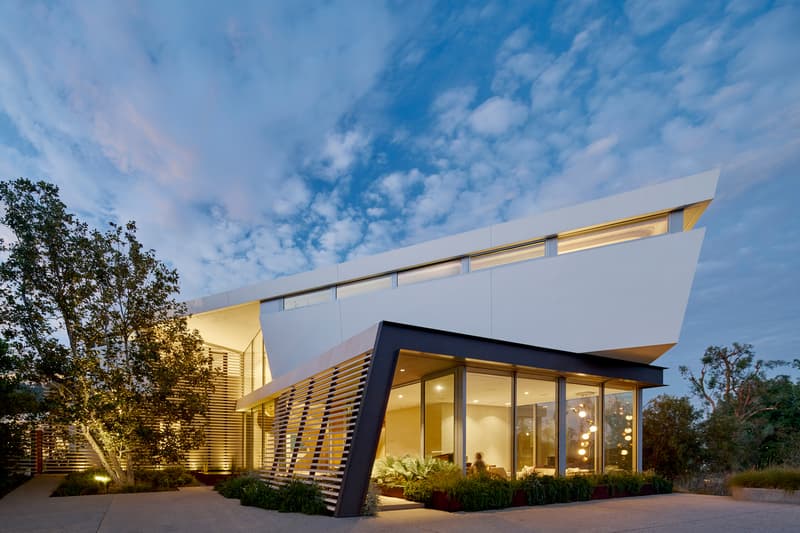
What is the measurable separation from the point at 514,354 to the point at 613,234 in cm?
426

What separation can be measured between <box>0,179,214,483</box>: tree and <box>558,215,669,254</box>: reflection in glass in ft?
36.8

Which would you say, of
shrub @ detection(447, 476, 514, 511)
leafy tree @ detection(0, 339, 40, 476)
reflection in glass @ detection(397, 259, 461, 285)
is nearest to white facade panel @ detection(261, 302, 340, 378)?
reflection in glass @ detection(397, 259, 461, 285)

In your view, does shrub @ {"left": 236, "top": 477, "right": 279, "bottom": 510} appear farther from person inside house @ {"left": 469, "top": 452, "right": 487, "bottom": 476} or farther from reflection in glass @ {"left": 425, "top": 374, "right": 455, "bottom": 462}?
person inside house @ {"left": 469, "top": 452, "right": 487, "bottom": 476}

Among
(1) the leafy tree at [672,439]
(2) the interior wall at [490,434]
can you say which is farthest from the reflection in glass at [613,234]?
(1) the leafy tree at [672,439]

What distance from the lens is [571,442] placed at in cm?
1388

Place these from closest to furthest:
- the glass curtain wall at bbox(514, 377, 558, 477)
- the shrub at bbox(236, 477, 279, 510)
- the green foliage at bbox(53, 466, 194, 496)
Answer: the shrub at bbox(236, 477, 279, 510) → the glass curtain wall at bbox(514, 377, 558, 477) → the green foliage at bbox(53, 466, 194, 496)

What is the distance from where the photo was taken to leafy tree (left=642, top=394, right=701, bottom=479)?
19188 millimetres

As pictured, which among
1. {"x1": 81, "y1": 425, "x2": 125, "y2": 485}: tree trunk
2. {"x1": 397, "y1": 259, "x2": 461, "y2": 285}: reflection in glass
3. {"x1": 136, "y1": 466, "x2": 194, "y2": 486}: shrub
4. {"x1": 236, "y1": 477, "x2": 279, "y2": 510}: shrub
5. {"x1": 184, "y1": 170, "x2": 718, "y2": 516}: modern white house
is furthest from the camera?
{"x1": 136, "y1": 466, "x2": 194, "y2": 486}: shrub

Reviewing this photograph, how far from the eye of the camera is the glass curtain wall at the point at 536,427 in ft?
42.2

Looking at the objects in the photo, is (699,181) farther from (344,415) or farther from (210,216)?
(210,216)

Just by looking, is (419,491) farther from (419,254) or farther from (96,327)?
(96,327)

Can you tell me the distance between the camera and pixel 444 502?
10602 millimetres

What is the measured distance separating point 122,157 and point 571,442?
15041mm

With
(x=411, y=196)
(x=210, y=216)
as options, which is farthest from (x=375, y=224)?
(x=210, y=216)
